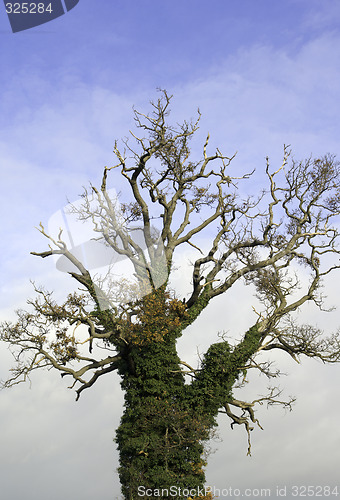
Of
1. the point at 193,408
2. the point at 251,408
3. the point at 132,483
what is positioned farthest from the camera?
the point at 251,408

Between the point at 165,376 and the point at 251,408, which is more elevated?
the point at 165,376

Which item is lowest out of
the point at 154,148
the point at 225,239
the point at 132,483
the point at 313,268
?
the point at 132,483

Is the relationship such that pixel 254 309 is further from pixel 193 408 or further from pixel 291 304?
pixel 193 408

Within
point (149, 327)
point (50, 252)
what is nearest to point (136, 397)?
point (149, 327)

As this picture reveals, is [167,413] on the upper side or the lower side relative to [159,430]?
upper

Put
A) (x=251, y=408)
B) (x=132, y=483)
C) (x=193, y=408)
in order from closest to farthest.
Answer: (x=132, y=483) → (x=193, y=408) → (x=251, y=408)

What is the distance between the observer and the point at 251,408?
1869 cm

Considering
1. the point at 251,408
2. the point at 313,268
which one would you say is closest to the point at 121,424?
the point at 251,408

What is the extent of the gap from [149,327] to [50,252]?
14.7 ft

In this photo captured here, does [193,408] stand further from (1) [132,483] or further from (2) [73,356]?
(2) [73,356]

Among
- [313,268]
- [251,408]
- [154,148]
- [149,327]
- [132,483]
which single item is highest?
[154,148]

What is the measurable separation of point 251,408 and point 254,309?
336cm

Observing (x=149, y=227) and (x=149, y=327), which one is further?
(x=149, y=227)

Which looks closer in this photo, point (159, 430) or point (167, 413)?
point (167, 413)
